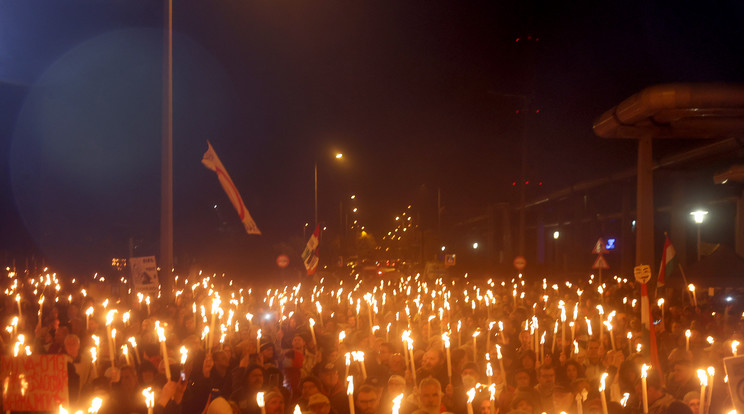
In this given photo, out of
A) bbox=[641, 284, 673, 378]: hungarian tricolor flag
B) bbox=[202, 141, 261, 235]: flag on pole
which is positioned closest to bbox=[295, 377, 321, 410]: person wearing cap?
bbox=[641, 284, 673, 378]: hungarian tricolor flag

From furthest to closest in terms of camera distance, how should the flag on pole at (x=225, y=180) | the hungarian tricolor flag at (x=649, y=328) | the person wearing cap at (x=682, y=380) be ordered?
the flag on pole at (x=225, y=180) → the hungarian tricolor flag at (x=649, y=328) → the person wearing cap at (x=682, y=380)

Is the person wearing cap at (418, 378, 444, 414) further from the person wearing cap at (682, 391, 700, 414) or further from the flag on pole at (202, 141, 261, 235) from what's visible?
the flag on pole at (202, 141, 261, 235)

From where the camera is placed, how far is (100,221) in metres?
38.2

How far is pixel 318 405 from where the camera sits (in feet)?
22.7

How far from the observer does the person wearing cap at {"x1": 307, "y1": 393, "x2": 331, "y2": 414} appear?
690 cm

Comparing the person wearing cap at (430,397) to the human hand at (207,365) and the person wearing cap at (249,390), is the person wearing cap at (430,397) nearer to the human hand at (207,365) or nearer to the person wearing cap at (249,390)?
the person wearing cap at (249,390)

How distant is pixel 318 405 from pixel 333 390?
1200 millimetres

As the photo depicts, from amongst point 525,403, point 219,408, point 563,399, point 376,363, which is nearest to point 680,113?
point 376,363

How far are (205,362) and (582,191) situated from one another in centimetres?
3503

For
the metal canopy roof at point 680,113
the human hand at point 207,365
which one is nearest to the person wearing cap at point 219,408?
the human hand at point 207,365

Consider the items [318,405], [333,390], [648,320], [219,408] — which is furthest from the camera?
[648,320]

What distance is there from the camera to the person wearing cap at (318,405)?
6902 millimetres

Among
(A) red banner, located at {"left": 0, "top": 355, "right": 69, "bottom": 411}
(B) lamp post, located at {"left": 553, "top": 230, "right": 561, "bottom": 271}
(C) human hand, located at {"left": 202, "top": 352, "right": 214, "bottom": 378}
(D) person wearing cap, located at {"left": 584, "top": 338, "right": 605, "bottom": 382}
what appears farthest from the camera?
(B) lamp post, located at {"left": 553, "top": 230, "right": 561, "bottom": 271}

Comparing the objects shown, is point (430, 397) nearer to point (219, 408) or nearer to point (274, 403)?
point (274, 403)
